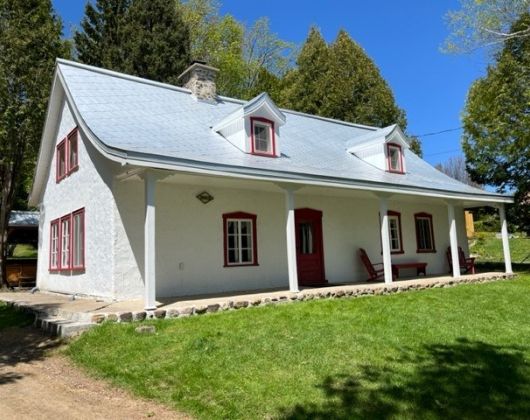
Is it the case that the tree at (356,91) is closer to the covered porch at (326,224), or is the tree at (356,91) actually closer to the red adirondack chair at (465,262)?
the covered porch at (326,224)

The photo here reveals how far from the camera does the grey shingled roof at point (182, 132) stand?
9.73m

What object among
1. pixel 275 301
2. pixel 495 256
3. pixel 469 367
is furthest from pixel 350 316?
pixel 495 256

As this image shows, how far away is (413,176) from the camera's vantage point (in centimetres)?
1595

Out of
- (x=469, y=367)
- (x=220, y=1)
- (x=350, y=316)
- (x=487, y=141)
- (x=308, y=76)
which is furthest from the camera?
(x=220, y=1)

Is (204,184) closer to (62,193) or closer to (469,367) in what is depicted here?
(62,193)

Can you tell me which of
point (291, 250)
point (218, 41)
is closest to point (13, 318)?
point (291, 250)

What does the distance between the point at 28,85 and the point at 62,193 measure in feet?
20.4

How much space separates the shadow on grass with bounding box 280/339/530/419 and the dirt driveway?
1596 mm

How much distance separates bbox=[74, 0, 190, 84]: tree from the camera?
25484 mm

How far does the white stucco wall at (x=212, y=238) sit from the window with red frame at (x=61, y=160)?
4.36 meters

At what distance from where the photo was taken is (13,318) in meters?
9.64

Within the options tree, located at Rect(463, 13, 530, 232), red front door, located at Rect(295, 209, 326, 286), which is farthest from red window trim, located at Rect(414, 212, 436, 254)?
tree, located at Rect(463, 13, 530, 232)

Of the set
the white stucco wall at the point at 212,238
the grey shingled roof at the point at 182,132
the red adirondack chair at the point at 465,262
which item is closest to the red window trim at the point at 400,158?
the grey shingled roof at the point at 182,132

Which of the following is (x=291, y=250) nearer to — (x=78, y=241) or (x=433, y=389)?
(x=78, y=241)
